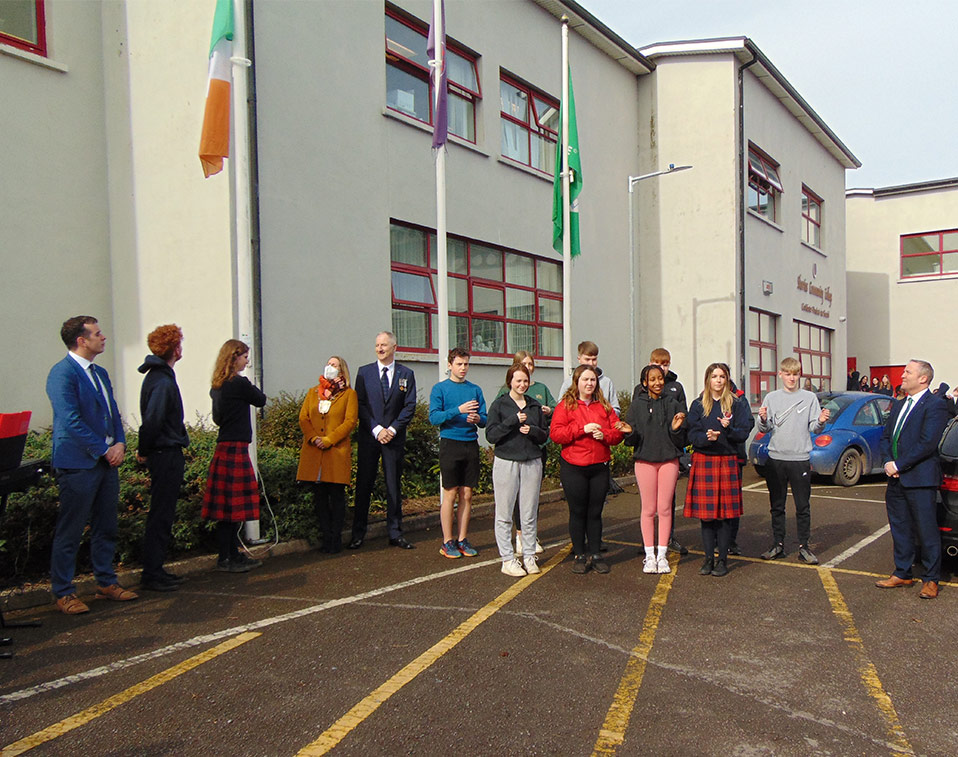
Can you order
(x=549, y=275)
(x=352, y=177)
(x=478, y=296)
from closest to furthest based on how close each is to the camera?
(x=352, y=177), (x=478, y=296), (x=549, y=275)

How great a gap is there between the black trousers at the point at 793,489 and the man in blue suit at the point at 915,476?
2.88ft

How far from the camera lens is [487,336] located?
13.5m

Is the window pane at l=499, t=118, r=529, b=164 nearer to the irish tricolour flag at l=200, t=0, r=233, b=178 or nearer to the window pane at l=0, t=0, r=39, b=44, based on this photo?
the irish tricolour flag at l=200, t=0, r=233, b=178

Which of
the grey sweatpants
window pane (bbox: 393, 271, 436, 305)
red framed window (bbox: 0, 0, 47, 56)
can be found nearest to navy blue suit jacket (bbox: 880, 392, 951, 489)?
the grey sweatpants

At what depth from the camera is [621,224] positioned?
684 inches

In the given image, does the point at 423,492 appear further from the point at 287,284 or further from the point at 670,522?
the point at 670,522

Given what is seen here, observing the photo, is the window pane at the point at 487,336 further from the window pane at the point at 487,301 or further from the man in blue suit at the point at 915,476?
the man in blue suit at the point at 915,476

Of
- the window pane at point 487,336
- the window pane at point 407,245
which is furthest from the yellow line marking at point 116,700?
the window pane at point 487,336

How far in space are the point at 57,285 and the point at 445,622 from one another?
23.7 feet

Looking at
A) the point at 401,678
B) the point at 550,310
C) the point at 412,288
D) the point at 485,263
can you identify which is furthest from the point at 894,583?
the point at 550,310

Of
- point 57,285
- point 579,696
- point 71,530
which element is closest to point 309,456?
point 71,530

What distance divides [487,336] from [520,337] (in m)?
1.08

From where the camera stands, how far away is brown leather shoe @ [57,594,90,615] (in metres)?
5.24

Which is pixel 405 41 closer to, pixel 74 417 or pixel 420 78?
pixel 420 78
